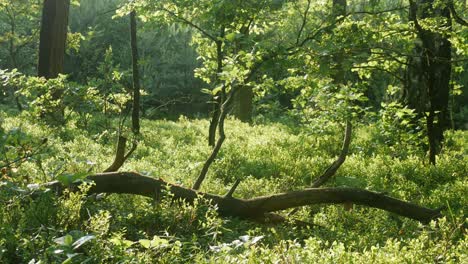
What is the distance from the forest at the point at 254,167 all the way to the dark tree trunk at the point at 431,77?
0.04 meters

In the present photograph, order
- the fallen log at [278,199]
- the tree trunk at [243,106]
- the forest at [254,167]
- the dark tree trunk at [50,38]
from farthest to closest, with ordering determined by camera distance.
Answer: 1. the tree trunk at [243,106]
2. the dark tree trunk at [50,38]
3. the fallen log at [278,199]
4. the forest at [254,167]

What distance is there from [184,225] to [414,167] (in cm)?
490

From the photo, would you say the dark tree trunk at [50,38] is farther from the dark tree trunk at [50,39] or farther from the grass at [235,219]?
the grass at [235,219]

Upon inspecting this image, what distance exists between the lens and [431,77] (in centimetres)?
827

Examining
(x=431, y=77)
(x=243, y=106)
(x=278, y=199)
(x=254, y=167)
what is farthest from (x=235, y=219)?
(x=243, y=106)

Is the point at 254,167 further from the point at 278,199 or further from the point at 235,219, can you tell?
the point at 235,219

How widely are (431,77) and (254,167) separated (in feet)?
12.0

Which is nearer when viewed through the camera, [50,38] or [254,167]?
[254,167]

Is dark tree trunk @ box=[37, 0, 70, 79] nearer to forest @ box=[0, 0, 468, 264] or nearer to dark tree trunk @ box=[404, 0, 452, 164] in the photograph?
forest @ box=[0, 0, 468, 264]

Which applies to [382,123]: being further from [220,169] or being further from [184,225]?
[184,225]

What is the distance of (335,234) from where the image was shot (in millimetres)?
5023

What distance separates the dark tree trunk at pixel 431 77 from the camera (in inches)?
321

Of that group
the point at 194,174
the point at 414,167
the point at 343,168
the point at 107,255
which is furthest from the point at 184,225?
the point at 414,167

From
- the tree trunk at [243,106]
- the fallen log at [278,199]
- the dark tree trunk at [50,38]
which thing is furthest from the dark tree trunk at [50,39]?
the tree trunk at [243,106]
